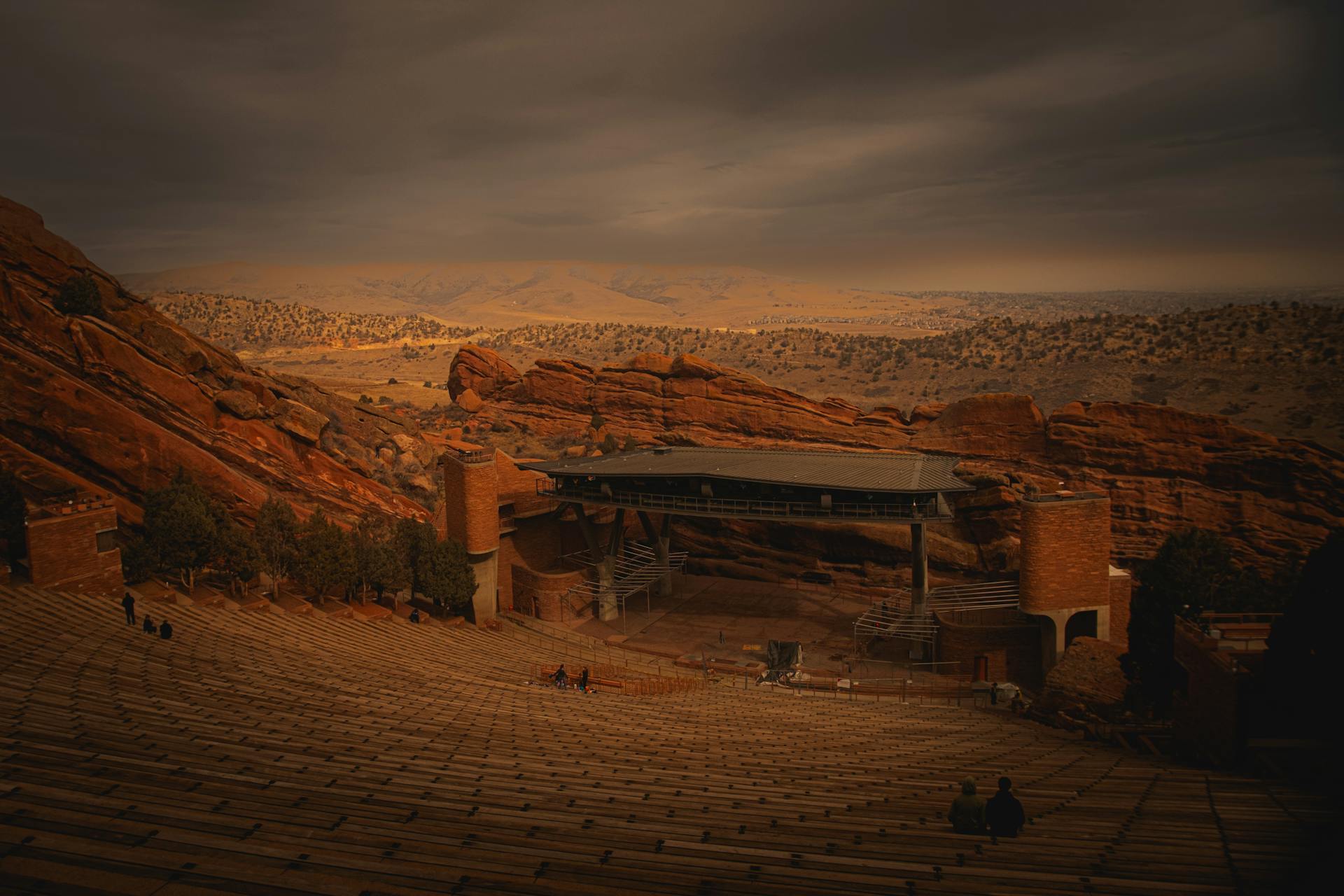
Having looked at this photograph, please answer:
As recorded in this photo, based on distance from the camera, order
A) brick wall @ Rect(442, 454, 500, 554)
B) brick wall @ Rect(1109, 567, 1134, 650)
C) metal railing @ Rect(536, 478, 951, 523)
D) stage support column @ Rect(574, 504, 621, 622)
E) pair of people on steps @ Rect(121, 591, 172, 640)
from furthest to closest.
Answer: stage support column @ Rect(574, 504, 621, 622)
brick wall @ Rect(442, 454, 500, 554)
metal railing @ Rect(536, 478, 951, 523)
brick wall @ Rect(1109, 567, 1134, 650)
pair of people on steps @ Rect(121, 591, 172, 640)

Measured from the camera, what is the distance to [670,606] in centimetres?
3716

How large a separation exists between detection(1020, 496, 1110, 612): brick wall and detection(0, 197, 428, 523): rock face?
87.2 ft

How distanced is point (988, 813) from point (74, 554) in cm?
2326

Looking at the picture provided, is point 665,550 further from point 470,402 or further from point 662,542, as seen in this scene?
point 470,402

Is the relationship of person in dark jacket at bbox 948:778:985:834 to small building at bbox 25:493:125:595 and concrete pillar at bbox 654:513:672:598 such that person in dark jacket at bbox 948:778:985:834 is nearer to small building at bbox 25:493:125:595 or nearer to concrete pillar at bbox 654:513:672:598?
small building at bbox 25:493:125:595

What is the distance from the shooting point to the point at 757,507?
1241 inches

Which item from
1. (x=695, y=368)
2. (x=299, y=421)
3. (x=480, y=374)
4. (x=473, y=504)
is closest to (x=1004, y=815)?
(x=473, y=504)

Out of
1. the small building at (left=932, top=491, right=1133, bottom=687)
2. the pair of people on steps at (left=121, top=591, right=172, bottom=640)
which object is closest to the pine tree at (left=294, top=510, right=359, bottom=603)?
the pair of people on steps at (left=121, top=591, right=172, bottom=640)

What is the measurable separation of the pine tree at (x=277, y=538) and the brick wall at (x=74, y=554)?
4.71m

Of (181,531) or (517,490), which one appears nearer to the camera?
(181,531)

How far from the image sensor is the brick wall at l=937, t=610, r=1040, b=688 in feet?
93.0

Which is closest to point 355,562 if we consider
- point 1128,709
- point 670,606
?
point 670,606

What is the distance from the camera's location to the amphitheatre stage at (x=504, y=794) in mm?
6457

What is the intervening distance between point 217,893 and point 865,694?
23355 millimetres
